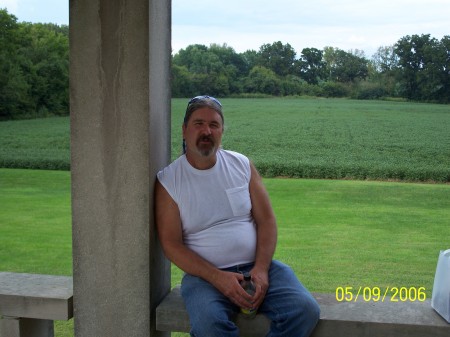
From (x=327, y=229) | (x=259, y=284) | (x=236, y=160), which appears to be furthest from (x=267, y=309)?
(x=327, y=229)

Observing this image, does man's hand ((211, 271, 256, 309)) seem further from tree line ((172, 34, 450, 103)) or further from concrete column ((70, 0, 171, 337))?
tree line ((172, 34, 450, 103))

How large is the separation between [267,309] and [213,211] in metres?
0.37

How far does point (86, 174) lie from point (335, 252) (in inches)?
155

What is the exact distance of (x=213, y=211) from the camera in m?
1.83

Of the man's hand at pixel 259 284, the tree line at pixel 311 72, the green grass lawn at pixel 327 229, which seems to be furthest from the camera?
the green grass lawn at pixel 327 229

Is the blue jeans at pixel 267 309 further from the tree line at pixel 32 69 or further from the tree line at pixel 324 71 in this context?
the tree line at pixel 32 69

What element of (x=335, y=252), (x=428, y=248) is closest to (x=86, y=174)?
(x=335, y=252)

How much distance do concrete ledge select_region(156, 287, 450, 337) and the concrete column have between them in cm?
9

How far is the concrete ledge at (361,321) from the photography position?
68.2 inches

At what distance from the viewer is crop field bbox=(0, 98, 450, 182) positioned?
6.14 meters

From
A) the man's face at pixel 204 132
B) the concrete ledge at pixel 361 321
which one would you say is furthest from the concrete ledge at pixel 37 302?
the man's face at pixel 204 132

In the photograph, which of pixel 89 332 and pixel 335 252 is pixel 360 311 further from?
pixel 335 252

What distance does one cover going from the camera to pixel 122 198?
70.9 inches

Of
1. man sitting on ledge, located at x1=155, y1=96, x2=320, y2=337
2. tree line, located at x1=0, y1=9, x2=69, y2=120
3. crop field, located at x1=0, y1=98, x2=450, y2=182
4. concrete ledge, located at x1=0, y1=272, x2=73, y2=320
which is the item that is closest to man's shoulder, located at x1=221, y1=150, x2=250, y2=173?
man sitting on ledge, located at x1=155, y1=96, x2=320, y2=337
